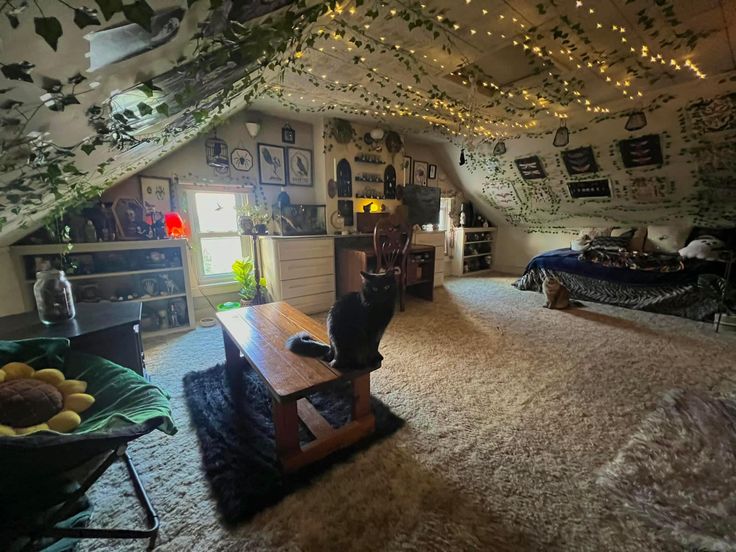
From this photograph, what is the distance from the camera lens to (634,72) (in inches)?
93.4

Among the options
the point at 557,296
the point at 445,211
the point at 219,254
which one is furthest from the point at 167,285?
the point at 445,211

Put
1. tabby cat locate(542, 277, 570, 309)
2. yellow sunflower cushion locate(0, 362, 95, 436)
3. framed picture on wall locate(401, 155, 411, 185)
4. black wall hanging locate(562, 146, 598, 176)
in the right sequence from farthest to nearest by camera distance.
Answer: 1. framed picture on wall locate(401, 155, 411, 185)
2. black wall hanging locate(562, 146, 598, 176)
3. tabby cat locate(542, 277, 570, 309)
4. yellow sunflower cushion locate(0, 362, 95, 436)

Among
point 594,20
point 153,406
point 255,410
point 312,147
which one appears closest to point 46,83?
point 153,406

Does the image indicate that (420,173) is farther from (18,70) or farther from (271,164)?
(18,70)

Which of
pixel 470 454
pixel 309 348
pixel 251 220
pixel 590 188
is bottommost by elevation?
pixel 470 454

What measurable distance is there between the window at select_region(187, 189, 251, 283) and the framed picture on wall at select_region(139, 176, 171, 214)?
216mm

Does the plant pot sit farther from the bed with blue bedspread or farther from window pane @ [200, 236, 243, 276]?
the bed with blue bedspread

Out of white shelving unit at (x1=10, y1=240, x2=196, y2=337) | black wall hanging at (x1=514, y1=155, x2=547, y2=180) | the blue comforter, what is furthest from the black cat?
black wall hanging at (x1=514, y1=155, x2=547, y2=180)

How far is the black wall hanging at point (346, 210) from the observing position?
384 centimetres

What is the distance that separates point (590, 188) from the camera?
13.4 ft

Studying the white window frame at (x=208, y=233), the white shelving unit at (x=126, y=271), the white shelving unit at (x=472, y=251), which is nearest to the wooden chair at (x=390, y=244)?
the white window frame at (x=208, y=233)

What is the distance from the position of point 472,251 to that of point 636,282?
2.60m

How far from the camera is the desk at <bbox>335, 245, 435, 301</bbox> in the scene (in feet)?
10.9

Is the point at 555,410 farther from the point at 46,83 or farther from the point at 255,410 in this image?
the point at 46,83
